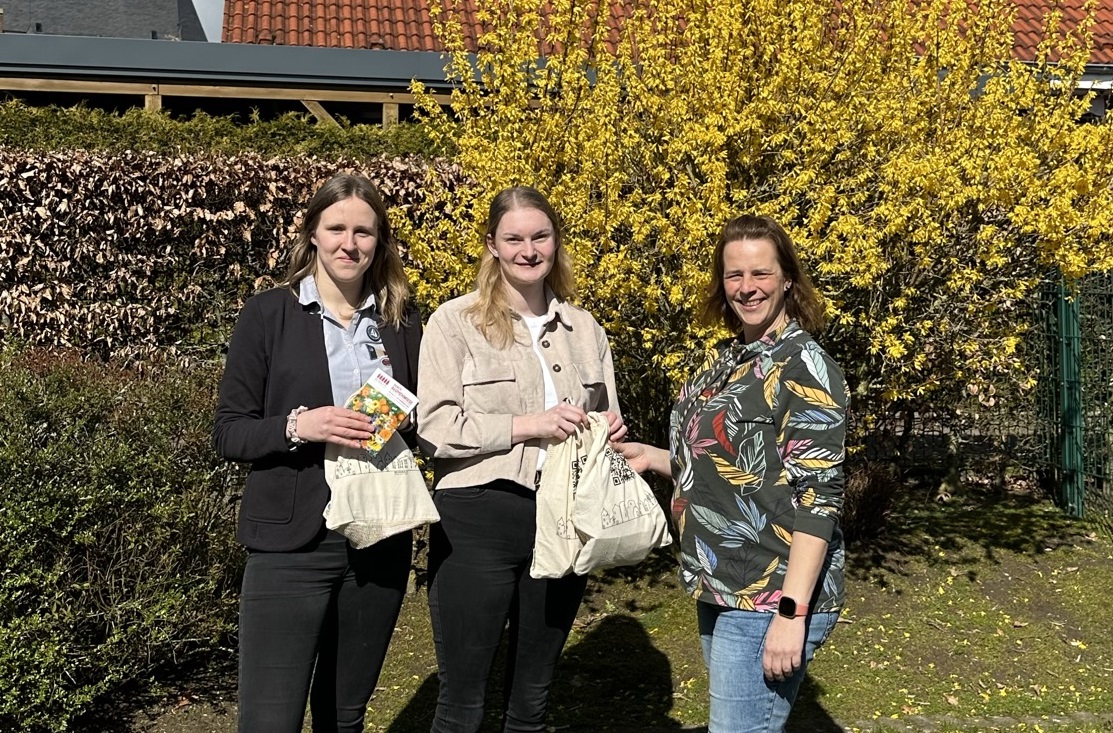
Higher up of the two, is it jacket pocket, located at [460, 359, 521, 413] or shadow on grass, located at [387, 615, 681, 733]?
jacket pocket, located at [460, 359, 521, 413]

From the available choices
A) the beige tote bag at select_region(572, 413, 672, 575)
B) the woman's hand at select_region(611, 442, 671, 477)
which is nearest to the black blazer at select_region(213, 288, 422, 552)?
the beige tote bag at select_region(572, 413, 672, 575)

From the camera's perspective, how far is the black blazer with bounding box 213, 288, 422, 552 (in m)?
2.51

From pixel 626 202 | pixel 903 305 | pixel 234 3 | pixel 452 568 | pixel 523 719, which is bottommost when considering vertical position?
pixel 523 719

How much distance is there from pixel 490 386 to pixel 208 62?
25.2 feet

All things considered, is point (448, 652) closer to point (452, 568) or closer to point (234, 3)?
point (452, 568)

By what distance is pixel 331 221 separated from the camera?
8.43ft

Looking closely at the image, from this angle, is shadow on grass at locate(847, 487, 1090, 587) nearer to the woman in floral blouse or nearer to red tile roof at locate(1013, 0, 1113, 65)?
the woman in floral blouse

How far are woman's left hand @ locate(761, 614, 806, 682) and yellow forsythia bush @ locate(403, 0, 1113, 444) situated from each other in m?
2.26

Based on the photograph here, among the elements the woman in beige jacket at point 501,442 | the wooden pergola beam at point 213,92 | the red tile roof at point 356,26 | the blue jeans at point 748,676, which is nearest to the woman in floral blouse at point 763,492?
the blue jeans at point 748,676

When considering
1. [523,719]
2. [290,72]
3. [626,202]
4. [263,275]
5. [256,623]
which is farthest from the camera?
[290,72]

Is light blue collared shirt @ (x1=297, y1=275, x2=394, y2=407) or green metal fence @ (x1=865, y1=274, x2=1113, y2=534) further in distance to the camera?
green metal fence @ (x1=865, y1=274, x2=1113, y2=534)

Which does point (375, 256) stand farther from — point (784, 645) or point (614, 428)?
point (784, 645)

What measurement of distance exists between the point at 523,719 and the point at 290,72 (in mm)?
7792

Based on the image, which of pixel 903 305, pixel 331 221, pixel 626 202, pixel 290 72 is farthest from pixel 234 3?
pixel 331 221
